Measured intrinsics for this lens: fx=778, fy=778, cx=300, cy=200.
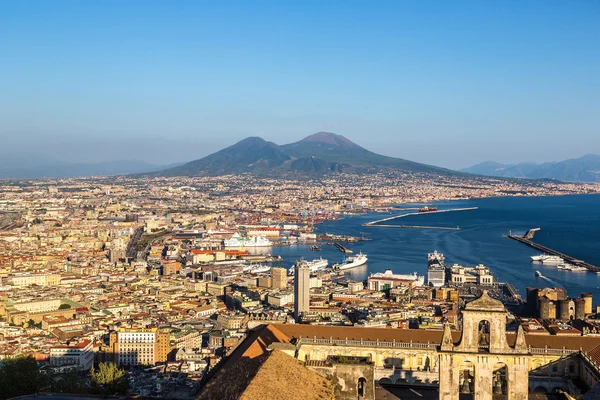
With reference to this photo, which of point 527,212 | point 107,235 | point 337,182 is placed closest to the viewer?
point 107,235

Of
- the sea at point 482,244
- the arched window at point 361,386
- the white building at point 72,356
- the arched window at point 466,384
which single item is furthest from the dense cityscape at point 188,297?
the sea at point 482,244

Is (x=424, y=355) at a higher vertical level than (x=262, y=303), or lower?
higher

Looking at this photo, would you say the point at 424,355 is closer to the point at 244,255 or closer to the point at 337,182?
the point at 244,255

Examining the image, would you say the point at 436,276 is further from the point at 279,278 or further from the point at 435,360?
the point at 435,360

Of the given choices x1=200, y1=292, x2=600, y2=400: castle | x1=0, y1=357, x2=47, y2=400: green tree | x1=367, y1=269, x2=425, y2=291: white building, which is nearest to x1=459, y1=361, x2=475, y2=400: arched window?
x1=200, y1=292, x2=600, y2=400: castle

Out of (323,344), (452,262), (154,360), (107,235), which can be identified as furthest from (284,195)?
(323,344)

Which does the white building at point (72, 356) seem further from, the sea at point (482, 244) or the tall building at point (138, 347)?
the sea at point (482, 244)

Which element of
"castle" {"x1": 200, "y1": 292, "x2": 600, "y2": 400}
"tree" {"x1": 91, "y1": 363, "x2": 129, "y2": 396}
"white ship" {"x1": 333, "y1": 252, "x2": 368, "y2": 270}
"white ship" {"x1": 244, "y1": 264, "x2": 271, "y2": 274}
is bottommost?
"white ship" {"x1": 244, "y1": 264, "x2": 271, "y2": 274}

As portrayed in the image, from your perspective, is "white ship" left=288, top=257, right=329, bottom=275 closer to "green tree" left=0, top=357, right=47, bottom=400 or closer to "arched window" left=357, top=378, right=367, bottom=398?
"green tree" left=0, top=357, right=47, bottom=400
